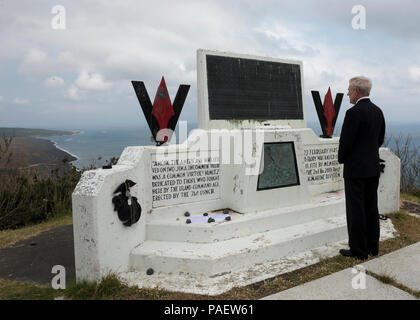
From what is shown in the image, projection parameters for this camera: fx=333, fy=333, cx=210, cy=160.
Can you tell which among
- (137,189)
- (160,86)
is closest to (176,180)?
(137,189)

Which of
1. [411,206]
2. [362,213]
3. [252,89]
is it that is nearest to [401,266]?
[362,213]

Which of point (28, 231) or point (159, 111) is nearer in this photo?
point (159, 111)

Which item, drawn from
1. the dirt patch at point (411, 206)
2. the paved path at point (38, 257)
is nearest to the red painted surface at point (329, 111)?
the dirt patch at point (411, 206)

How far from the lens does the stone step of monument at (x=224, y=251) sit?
367 centimetres

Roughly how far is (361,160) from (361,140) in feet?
0.74

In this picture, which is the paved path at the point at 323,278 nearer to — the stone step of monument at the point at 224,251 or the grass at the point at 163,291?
the grass at the point at 163,291

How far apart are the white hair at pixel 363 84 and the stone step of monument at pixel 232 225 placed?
1.90 m

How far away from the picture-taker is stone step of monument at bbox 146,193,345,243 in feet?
13.5

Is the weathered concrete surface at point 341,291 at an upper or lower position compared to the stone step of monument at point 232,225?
lower

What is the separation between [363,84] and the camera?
376cm

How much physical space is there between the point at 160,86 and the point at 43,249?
9.57ft

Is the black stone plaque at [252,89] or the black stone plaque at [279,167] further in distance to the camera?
the black stone plaque at [252,89]

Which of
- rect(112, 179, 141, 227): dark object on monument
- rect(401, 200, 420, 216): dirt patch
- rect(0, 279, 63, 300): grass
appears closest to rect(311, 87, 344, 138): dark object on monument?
rect(401, 200, 420, 216): dirt patch

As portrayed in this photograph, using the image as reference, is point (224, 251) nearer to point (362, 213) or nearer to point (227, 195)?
point (227, 195)
